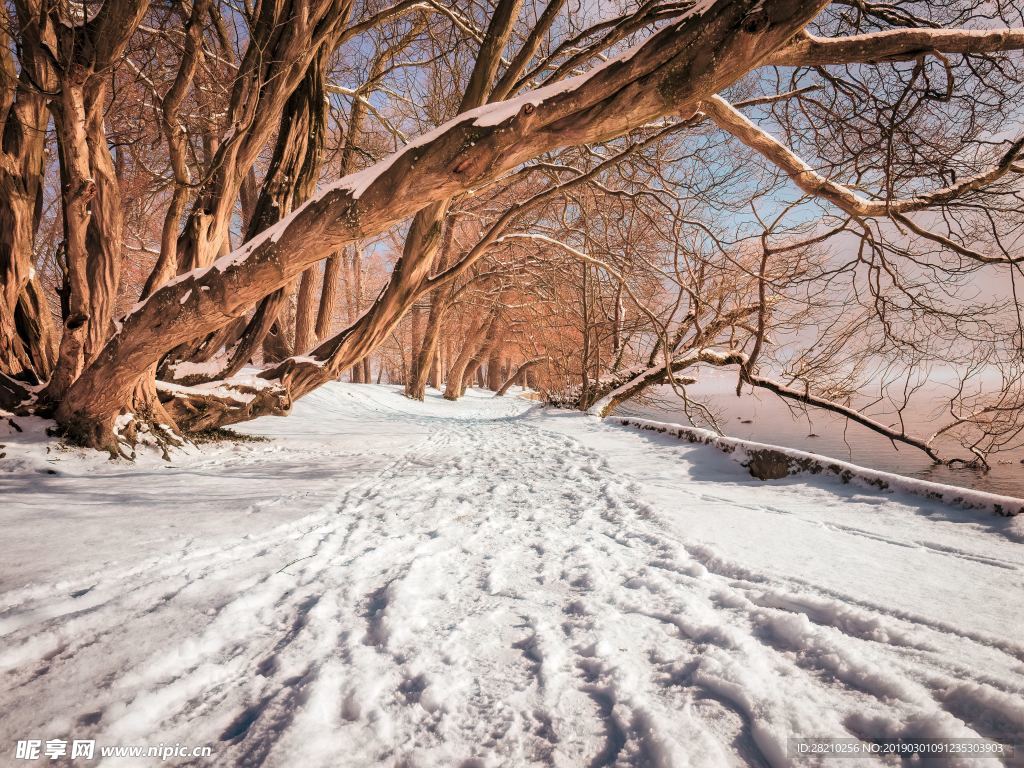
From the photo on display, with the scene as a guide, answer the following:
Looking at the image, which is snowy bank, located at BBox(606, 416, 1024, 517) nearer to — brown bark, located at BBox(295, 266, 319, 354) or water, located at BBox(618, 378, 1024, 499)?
water, located at BBox(618, 378, 1024, 499)

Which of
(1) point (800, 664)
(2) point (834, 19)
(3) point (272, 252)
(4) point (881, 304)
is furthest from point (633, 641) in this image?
(2) point (834, 19)

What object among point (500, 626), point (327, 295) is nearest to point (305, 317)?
point (327, 295)

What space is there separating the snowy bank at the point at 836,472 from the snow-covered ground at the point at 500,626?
86 mm

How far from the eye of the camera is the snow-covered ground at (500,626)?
0.96 m

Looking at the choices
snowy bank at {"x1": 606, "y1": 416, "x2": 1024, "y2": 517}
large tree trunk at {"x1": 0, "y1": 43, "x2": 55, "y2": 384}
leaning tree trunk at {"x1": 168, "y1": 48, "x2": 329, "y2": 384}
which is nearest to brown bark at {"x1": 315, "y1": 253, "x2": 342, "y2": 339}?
leaning tree trunk at {"x1": 168, "y1": 48, "x2": 329, "y2": 384}

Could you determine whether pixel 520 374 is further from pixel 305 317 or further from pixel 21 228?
pixel 21 228

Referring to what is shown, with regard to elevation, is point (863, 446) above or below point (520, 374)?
below

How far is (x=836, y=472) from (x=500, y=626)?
2858mm

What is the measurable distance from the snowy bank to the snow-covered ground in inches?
3.4

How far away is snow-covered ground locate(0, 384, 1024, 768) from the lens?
96 cm

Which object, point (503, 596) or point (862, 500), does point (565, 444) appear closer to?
point (862, 500)

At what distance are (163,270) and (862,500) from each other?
6.01 m

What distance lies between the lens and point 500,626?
1.39 meters

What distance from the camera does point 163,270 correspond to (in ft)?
13.3
